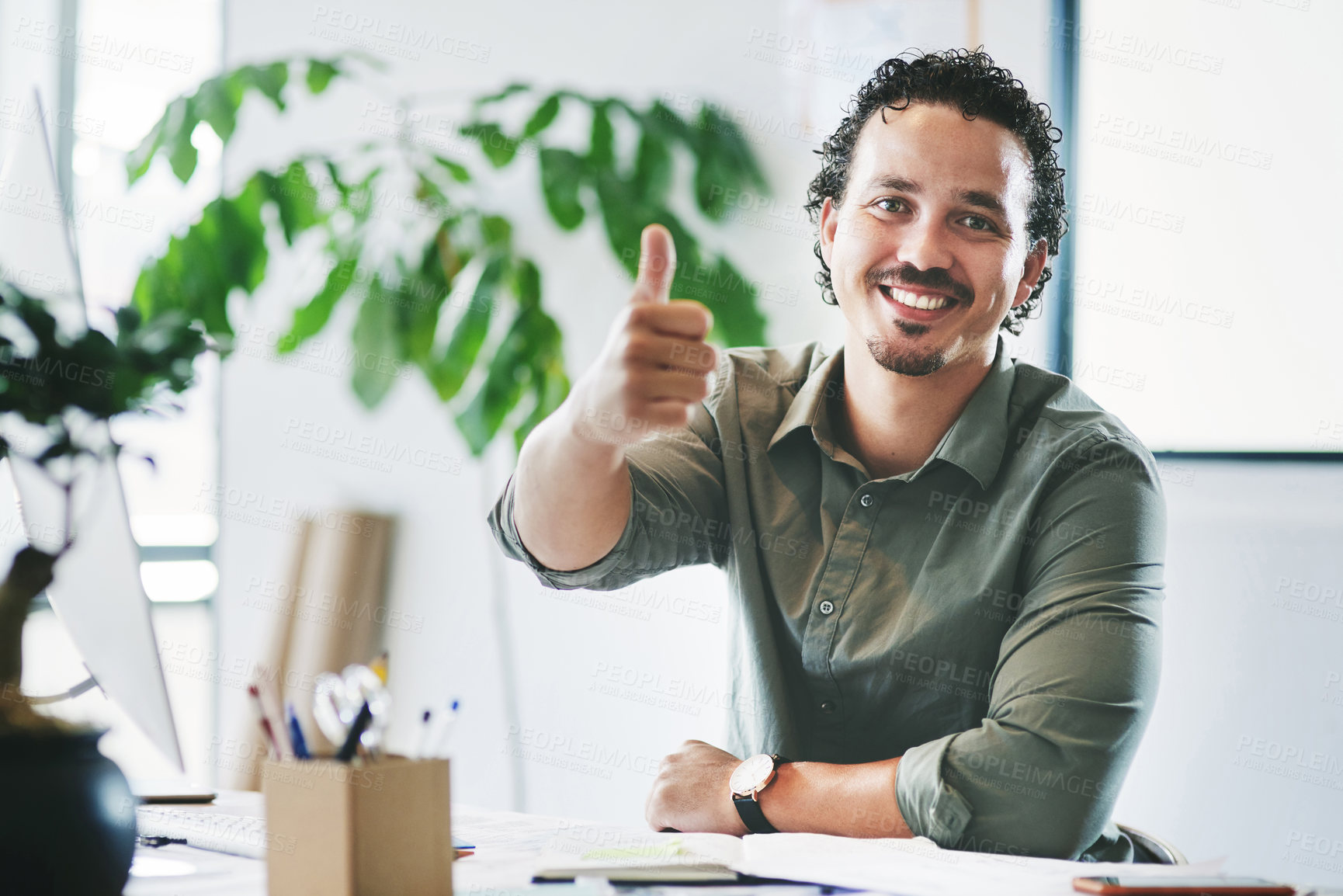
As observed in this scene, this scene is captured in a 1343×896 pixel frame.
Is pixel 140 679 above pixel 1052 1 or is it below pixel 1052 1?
below

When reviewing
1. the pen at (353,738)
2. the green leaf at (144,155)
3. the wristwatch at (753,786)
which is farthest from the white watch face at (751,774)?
the green leaf at (144,155)

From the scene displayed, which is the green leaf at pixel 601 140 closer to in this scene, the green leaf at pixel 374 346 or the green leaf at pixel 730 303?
the green leaf at pixel 730 303

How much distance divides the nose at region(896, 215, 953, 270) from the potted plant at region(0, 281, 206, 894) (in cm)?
85

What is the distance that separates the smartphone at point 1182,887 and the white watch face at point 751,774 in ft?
1.18

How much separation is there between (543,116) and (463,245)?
31 cm

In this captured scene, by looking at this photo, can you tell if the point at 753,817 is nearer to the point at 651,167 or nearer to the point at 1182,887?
the point at 1182,887

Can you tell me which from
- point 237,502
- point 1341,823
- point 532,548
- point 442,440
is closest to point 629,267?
point 442,440

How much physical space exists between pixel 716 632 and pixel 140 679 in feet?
4.72

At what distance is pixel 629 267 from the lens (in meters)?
1.96

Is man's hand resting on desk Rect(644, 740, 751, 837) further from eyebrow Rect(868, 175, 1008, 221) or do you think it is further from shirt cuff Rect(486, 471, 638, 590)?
eyebrow Rect(868, 175, 1008, 221)

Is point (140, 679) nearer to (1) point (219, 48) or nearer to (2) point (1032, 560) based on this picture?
(2) point (1032, 560)

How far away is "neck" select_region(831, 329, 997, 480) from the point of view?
131 centimetres

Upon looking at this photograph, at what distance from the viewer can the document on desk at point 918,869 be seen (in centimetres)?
69

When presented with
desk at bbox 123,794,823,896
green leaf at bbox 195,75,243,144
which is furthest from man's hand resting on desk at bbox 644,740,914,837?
green leaf at bbox 195,75,243,144
